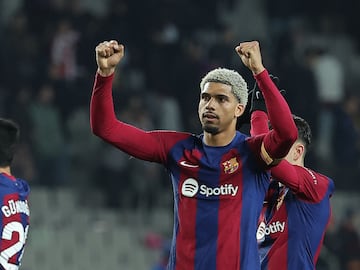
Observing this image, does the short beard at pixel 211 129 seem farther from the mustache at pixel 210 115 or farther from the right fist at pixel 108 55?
the right fist at pixel 108 55

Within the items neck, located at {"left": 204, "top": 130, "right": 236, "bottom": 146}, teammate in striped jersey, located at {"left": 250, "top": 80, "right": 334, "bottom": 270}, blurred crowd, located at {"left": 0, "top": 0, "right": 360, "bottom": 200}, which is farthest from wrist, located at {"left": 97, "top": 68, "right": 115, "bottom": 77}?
blurred crowd, located at {"left": 0, "top": 0, "right": 360, "bottom": 200}

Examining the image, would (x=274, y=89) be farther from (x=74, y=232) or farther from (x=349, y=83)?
(x=349, y=83)

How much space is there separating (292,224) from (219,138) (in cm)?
90

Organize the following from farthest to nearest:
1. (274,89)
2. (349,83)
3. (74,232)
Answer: (349,83) → (74,232) → (274,89)

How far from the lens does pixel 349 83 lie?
17.4 m

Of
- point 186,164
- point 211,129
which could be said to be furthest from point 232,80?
point 186,164

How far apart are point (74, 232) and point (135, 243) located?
2.43ft

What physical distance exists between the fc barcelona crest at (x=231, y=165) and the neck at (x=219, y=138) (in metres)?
0.11

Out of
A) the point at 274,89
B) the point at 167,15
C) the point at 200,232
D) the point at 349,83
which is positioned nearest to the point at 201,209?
the point at 200,232

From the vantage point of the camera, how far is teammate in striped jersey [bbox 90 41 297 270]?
6.11 m

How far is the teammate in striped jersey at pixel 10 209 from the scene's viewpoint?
640 cm

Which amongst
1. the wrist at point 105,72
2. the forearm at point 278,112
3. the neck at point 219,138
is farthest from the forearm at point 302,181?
the wrist at point 105,72

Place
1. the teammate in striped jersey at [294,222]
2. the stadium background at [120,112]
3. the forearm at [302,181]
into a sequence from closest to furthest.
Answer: the forearm at [302,181], the teammate in striped jersey at [294,222], the stadium background at [120,112]

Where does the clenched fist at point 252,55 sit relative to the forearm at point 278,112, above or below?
above
